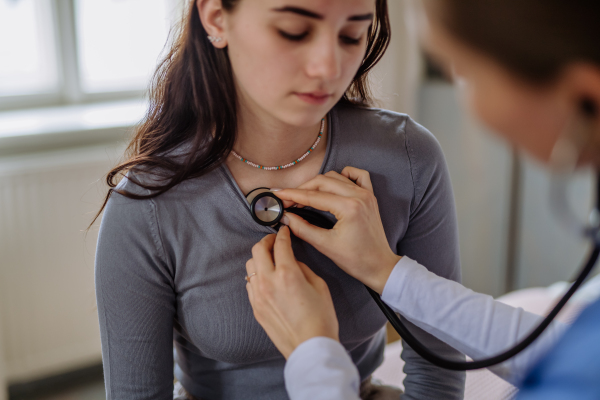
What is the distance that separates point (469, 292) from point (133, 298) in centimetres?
57

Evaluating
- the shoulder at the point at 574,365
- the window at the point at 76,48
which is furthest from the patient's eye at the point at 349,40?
the window at the point at 76,48

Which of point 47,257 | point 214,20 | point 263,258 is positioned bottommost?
point 47,257

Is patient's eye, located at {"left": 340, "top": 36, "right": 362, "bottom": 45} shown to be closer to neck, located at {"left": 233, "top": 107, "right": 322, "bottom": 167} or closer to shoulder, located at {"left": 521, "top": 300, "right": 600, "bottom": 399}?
neck, located at {"left": 233, "top": 107, "right": 322, "bottom": 167}

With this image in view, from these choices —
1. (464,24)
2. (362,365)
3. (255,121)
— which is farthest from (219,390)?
(464,24)

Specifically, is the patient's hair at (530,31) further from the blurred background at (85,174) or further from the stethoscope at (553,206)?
the blurred background at (85,174)

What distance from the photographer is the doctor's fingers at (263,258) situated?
81cm

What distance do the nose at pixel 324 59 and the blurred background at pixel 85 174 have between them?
44.6 inches

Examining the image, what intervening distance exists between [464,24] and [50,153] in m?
1.82

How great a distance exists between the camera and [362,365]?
1.10 meters

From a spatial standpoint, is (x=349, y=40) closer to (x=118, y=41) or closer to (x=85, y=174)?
(x=85, y=174)

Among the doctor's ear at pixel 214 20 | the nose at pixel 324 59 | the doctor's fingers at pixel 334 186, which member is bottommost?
the doctor's fingers at pixel 334 186

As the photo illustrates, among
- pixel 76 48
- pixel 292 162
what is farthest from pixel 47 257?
pixel 292 162

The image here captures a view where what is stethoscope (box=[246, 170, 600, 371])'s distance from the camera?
54 cm

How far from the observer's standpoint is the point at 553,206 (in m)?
0.55
